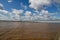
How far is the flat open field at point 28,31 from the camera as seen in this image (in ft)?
4.01

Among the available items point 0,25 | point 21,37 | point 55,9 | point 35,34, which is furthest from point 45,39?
point 0,25

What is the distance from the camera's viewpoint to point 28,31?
4.24ft

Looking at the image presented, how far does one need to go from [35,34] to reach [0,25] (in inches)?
15.9

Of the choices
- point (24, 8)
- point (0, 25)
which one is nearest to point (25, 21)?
point (24, 8)

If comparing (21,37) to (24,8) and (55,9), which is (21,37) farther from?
(55,9)

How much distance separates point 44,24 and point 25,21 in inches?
8.6

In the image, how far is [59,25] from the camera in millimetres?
1317

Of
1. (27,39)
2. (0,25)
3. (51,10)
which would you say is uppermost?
(51,10)

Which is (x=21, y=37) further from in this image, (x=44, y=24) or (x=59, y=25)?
(x=59, y=25)

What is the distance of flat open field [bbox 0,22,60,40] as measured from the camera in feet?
4.01

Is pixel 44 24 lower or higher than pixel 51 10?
lower

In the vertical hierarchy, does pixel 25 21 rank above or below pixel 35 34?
above

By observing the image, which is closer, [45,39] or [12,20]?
[45,39]

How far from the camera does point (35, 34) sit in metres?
1.26
